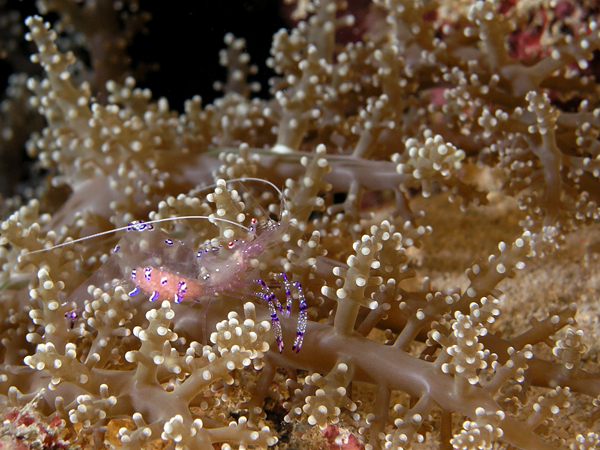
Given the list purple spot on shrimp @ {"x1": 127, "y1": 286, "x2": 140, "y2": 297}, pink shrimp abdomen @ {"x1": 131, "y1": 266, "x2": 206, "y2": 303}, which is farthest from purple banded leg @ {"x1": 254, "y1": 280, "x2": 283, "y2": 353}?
purple spot on shrimp @ {"x1": 127, "y1": 286, "x2": 140, "y2": 297}

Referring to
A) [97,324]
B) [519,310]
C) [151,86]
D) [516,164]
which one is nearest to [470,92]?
[516,164]

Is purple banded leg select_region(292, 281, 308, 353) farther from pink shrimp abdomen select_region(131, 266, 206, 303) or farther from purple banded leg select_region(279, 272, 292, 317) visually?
pink shrimp abdomen select_region(131, 266, 206, 303)

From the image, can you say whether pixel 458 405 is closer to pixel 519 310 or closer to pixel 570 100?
pixel 519 310

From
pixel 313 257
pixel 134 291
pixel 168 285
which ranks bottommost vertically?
pixel 134 291

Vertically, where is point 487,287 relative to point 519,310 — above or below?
above

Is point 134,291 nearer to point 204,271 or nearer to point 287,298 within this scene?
point 204,271

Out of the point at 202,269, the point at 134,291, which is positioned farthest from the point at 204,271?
the point at 134,291

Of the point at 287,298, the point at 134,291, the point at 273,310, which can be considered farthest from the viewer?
the point at 134,291

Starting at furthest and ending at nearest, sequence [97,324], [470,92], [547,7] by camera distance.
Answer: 1. [547,7]
2. [470,92]
3. [97,324]
